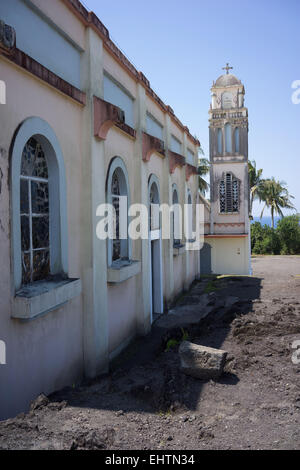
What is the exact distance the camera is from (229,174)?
74.2ft

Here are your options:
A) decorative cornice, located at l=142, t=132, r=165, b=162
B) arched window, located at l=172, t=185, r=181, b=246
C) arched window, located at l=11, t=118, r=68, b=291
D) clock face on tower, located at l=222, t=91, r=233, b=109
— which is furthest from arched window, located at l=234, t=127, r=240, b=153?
arched window, located at l=11, t=118, r=68, b=291

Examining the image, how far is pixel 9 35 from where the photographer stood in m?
4.23

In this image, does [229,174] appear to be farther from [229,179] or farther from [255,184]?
[255,184]

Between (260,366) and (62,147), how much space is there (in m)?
4.63

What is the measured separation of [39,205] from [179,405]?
3294mm

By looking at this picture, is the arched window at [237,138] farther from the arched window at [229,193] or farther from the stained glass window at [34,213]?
the stained glass window at [34,213]

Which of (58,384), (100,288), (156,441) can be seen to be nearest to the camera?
(156,441)

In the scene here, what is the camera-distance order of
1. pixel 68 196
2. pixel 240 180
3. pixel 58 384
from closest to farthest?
pixel 58 384 < pixel 68 196 < pixel 240 180

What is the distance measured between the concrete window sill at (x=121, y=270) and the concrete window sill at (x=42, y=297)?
1.37m

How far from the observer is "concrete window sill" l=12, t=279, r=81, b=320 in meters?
4.55

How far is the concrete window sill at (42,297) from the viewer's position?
4.55 m

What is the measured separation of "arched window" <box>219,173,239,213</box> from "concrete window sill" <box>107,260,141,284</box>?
576 inches

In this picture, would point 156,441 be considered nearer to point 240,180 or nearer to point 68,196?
point 68,196

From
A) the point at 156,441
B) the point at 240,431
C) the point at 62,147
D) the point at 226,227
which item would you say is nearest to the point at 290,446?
the point at 240,431
